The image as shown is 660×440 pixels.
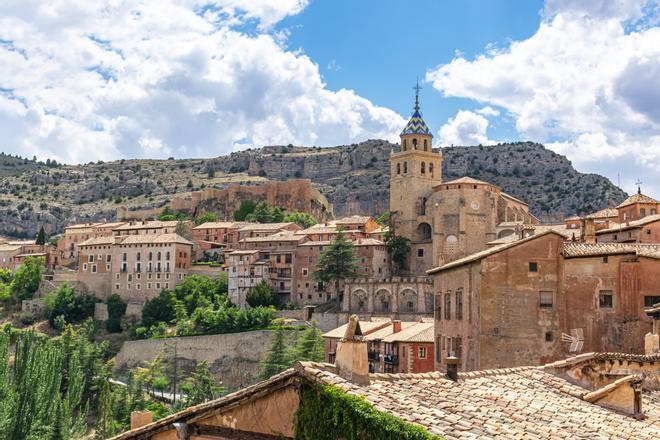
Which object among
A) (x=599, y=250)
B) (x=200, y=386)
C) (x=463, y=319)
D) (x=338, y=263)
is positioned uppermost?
(x=338, y=263)

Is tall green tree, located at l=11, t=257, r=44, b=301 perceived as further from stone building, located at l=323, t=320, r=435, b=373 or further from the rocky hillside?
stone building, located at l=323, t=320, r=435, b=373

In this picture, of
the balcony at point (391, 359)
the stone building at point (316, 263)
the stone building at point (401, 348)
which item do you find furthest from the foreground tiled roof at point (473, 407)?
the stone building at point (316, 263)

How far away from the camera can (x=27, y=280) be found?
114 m

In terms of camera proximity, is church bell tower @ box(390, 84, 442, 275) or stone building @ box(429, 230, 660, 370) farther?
church bell tower @ box(390, 84, 442, 275)

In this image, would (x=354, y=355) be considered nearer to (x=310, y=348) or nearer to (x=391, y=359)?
(x=391, y=359)

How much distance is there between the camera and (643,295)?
104 feet

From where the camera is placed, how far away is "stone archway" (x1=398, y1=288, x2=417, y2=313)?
84188 millimetres

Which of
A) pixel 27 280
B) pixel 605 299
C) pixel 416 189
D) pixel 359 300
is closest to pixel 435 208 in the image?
pixel 416 189

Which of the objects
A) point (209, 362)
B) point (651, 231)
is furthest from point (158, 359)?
point (651, 231)

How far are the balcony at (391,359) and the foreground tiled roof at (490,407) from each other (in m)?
31.9

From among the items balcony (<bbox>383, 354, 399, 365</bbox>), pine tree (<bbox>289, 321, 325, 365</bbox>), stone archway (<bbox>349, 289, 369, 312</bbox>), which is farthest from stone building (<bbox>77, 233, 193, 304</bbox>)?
balcony (<bbox>383, 354, 399, 365</bbox>)

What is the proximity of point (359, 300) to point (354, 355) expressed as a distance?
72.5 meters

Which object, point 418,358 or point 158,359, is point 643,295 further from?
point 158,359

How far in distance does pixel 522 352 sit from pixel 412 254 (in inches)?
2356
